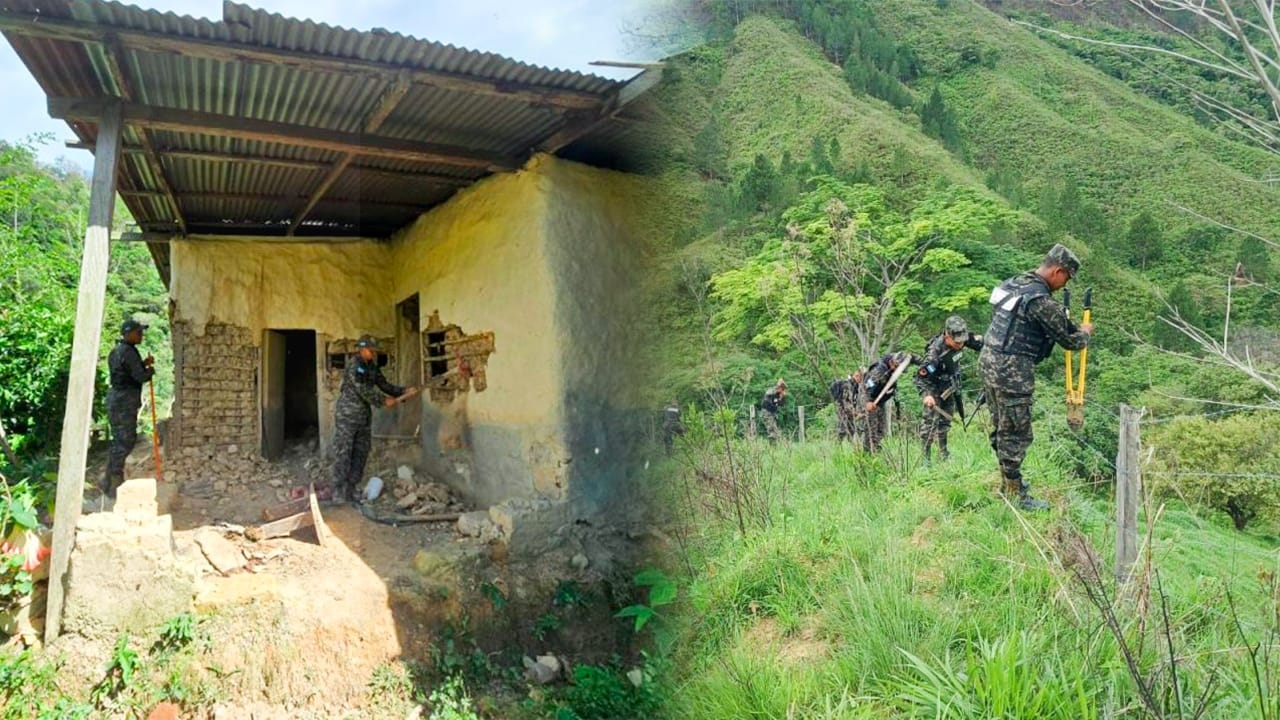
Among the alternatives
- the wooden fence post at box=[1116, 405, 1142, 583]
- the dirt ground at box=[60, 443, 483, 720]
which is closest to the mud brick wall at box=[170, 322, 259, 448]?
the dirt ground at box=[60, 443, 483, 720]

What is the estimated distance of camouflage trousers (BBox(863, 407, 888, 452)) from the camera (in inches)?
152

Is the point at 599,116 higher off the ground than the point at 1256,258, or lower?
lower

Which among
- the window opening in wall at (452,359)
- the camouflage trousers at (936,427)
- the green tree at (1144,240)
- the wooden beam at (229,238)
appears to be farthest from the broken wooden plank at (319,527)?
the green tree at (1144,240)

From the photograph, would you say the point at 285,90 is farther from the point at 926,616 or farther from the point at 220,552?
the point at 926,616

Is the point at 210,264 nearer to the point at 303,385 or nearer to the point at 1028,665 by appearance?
the point at 303,385

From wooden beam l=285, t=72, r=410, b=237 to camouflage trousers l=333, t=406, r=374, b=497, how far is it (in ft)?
5.39

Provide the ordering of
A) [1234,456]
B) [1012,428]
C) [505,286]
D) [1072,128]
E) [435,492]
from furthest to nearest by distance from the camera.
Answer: [1072,128], [1234,456], [435,492], [505,286], [1012,428]

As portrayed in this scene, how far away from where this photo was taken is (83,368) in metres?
3.26

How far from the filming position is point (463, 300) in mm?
5148

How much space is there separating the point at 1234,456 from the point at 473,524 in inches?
350

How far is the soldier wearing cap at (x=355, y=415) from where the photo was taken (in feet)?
17.0

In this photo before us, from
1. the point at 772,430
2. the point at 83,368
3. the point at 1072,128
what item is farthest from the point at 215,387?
the point at 1072,128

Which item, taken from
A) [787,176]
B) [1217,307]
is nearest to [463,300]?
[787,176]

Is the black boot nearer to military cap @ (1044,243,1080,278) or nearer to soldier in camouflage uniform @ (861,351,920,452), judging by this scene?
military cap @ (1044,243,1080,278)
